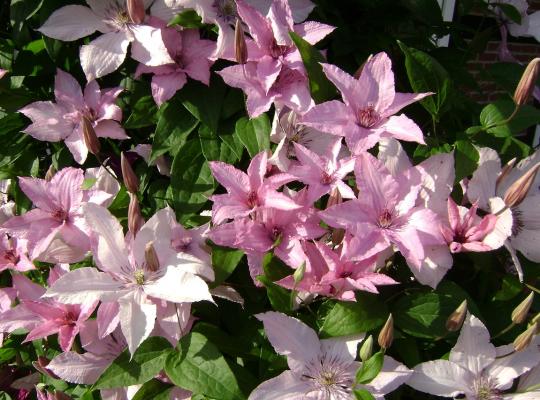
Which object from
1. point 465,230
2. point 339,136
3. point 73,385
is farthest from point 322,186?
point 73,385

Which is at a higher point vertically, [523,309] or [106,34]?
[106,34]

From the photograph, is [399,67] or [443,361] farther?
[399,67]

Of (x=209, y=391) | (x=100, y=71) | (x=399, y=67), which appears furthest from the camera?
(x=399, y=67)

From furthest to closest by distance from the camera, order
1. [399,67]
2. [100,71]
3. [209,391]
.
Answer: [399,67] < [100,71] < [209,391]

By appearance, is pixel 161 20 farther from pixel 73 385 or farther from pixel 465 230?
pixel 73 385

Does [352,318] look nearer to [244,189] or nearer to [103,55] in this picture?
[244,189]

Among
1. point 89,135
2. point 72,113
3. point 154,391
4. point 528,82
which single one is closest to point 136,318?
point 154,391
